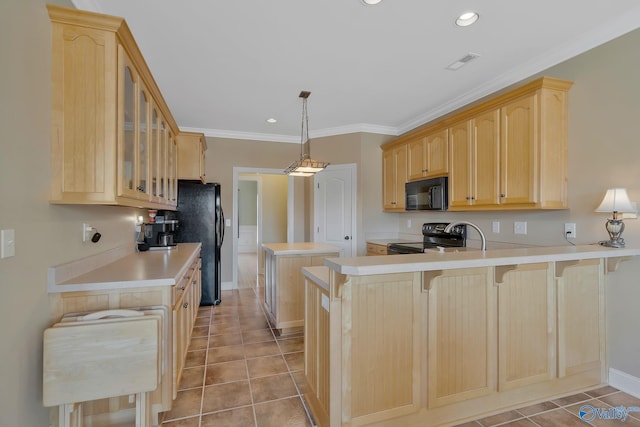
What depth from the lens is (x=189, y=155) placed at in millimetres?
4160

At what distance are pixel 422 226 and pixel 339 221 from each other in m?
1.26

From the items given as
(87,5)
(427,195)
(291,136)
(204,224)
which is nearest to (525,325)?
(427,195)

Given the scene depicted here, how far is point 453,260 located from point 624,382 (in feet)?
5.82

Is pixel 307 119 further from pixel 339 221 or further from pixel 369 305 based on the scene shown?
pixel 369 305

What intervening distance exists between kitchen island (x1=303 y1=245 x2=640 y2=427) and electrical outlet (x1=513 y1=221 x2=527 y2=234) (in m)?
0.74

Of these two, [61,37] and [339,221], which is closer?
[61,37]

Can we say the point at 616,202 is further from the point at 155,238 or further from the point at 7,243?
the point at 155,238

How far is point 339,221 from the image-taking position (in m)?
4.82

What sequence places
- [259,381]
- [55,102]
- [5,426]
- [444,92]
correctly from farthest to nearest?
[444,92] → [259,381] → [55,102] → [5,426]

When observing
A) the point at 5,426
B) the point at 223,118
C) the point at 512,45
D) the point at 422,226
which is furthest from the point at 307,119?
the point at 5,426

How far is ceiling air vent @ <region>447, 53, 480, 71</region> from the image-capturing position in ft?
8.68

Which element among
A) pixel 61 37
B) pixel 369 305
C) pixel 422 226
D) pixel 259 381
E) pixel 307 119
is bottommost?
pixel 259 381

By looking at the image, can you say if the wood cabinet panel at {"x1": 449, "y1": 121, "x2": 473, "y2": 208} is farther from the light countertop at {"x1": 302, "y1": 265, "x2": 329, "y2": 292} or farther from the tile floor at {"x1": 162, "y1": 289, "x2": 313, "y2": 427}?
the tile floor at {"x1": 162, "y1": 289, "x2": 313, "y2": 427}

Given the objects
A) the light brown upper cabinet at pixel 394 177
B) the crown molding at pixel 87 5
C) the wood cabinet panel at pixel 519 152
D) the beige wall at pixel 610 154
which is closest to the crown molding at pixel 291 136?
the light brown upper cabinet at pixel 394 177
